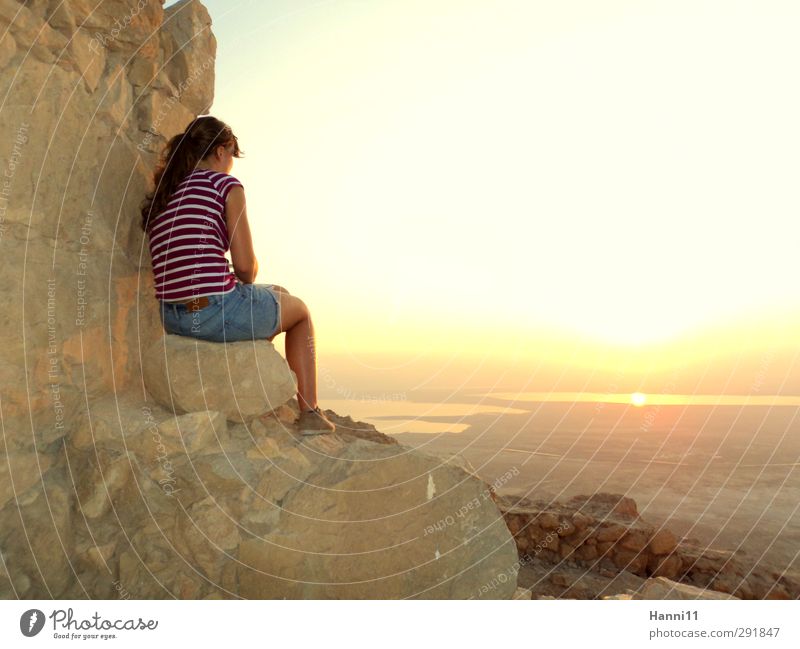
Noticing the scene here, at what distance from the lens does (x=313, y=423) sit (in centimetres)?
394

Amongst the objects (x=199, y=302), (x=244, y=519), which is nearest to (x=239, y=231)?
(x=199, y=302)

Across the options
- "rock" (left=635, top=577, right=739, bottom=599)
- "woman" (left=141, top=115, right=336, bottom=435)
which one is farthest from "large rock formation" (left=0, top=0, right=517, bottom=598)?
"rock" (left=635, top=577, right=739, bottom=599)

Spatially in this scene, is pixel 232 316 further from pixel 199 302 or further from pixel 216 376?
pixel 216 376


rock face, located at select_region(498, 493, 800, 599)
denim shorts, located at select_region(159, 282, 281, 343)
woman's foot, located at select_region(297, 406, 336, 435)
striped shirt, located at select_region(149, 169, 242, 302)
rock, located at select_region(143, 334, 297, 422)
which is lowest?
rock face, located at select_region(498, 493, 800, 599)

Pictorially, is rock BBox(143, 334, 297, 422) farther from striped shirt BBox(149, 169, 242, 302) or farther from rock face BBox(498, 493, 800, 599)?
rock face BBox(498, 493, 800, 599)

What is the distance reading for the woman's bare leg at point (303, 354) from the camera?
3.97 meters

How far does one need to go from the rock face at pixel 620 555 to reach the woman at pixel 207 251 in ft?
16.4

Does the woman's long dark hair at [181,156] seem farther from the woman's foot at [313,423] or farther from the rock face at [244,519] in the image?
the woman's foot at [313,423]

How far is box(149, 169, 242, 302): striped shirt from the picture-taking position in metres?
3.61

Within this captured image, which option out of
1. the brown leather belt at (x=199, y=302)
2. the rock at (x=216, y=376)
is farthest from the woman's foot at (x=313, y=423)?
the brown leather belt at (x=199, y=302)

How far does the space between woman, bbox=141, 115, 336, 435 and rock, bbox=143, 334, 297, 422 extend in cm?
11

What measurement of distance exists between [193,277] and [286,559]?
1.64 meters
